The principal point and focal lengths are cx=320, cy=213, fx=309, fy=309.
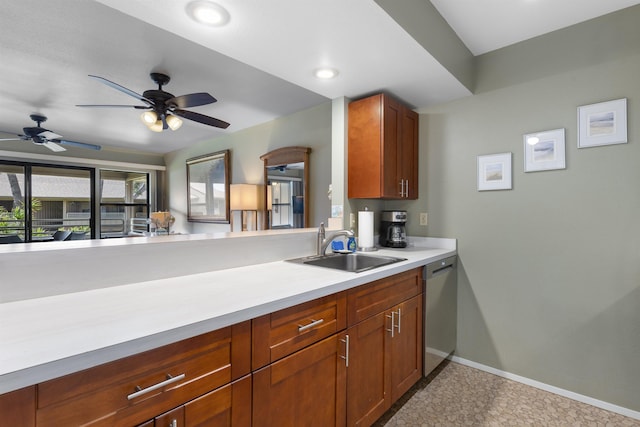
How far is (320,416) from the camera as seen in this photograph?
1.29 m

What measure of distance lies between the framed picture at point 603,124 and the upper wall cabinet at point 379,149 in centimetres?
110

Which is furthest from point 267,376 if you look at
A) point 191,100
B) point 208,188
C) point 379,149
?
point 208,188

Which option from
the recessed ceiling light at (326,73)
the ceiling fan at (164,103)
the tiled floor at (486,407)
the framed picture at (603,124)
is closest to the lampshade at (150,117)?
the ceiling fan at (164,103)

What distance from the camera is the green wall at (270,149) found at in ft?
10.6

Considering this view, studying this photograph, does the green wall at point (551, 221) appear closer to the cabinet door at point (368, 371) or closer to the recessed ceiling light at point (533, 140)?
the recessed ceiling light at point (533, 140)

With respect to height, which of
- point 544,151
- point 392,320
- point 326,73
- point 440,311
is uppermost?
point 326,73

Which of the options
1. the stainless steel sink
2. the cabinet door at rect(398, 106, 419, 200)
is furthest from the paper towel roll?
the cabinet door at rect(398, 106, 419, 200)

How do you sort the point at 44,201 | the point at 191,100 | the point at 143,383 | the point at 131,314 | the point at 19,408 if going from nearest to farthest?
the point at 19,408, the point at 143,383, the point at 131,314, the point at 191,100, the point at 44,201

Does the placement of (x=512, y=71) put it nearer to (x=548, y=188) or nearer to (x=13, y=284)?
(x=548, y=188)

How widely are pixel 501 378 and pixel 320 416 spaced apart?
1612 mm

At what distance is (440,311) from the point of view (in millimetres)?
2203

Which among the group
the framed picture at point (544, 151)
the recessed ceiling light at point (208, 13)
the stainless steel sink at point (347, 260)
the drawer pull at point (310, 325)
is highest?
the recessed ceiling light at point (208, 13)

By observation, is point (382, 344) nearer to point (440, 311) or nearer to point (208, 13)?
point (440, 311)

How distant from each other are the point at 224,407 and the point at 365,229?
160cm
